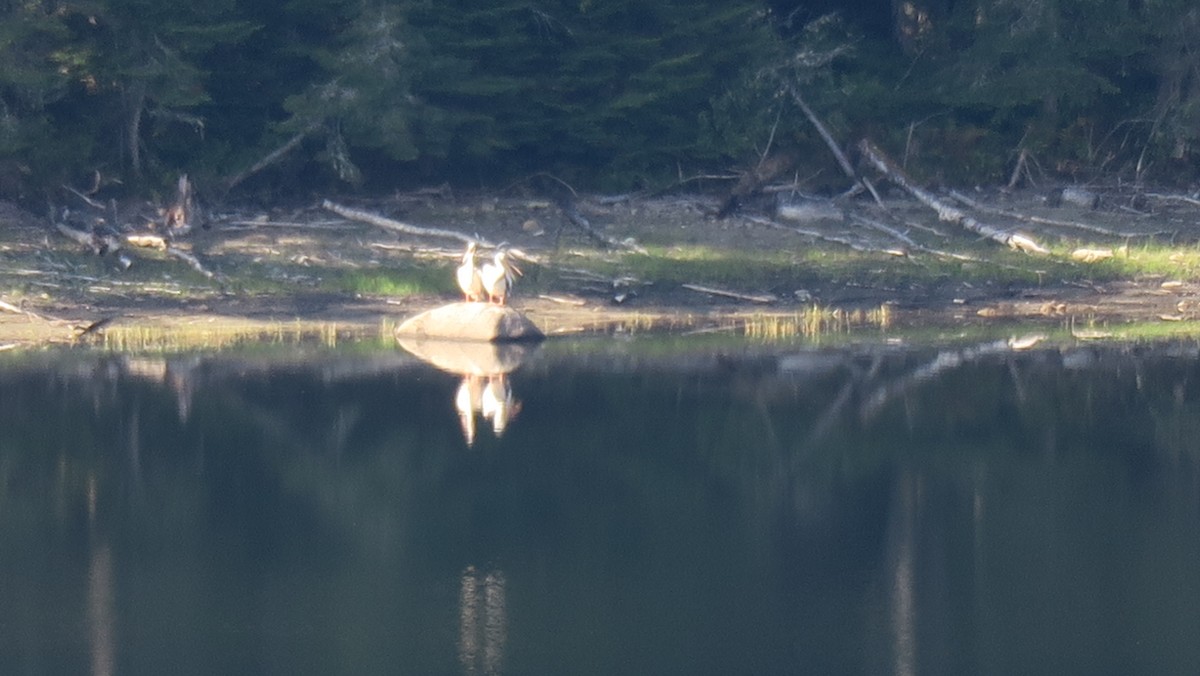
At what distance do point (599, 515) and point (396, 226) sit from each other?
13.7m

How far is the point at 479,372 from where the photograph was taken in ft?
64.5

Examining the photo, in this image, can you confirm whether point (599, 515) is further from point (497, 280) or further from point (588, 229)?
point (588, 229)

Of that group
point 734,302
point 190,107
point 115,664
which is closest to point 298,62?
point 190,107

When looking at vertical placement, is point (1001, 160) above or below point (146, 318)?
above

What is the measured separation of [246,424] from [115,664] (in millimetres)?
7164

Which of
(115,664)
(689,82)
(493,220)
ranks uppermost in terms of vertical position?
(689,82)

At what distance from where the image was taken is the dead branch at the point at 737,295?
24.7 meters

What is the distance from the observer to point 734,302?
24.8 meters

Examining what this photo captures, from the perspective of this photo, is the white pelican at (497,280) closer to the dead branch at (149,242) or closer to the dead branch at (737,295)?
the dead branch at (737,295)

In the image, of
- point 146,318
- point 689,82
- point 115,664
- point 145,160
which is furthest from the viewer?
point 689,82

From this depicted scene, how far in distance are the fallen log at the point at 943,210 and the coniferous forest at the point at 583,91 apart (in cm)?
29

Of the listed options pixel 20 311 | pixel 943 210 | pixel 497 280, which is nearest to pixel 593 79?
pixel 943 210

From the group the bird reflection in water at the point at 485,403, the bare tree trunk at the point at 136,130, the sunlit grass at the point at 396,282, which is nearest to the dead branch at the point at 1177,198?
the sunlit grass at the point at 396,282

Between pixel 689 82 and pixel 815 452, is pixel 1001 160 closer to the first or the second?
pixel 689 82
